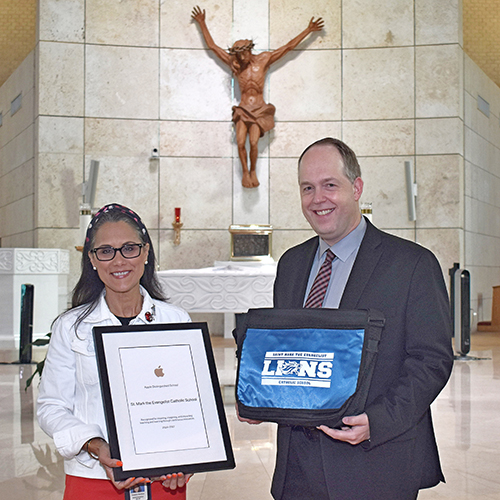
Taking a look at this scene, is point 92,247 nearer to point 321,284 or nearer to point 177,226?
point 321,284

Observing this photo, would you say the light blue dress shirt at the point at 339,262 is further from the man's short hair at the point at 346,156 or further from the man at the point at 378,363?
the man's short hair at the point at 346,156

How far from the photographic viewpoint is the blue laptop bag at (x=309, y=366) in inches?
64.8

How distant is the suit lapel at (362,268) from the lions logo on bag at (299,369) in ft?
0.81

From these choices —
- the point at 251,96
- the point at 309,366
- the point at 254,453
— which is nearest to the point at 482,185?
the point at 251,96

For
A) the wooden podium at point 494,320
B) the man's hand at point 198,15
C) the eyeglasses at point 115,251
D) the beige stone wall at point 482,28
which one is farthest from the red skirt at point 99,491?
the beige stone wall at point 482,28

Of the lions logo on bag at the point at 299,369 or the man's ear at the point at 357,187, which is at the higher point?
the man's ear at the point at 357,187

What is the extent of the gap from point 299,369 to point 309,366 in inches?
1.0

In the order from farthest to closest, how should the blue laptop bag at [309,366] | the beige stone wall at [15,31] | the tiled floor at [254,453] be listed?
Answer: the beige stone wall at [15,31] → the tiled floor at [254,453] → the blue laptop bag at [309,366]

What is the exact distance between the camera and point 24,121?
12391mm

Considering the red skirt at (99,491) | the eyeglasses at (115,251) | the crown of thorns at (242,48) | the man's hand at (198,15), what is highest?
the man's hand at (198,15)

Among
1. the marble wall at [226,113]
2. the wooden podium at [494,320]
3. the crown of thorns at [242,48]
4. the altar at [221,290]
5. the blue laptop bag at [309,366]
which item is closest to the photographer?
the blue laptop bag at [309,366]

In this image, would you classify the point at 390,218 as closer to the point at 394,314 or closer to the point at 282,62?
the point at 282,62

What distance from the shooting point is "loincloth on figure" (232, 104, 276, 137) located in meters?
10.8

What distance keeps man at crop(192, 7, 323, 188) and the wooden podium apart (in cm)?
525
